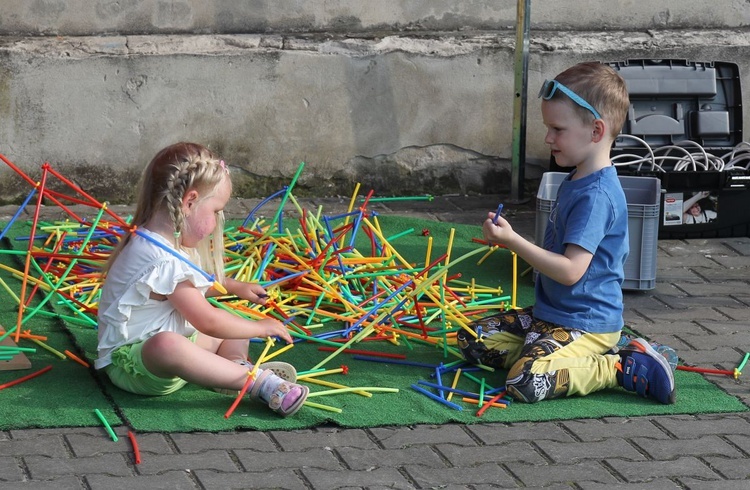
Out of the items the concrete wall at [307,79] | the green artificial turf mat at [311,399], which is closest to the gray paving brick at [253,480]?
the green artificial turf mat at [311,399]

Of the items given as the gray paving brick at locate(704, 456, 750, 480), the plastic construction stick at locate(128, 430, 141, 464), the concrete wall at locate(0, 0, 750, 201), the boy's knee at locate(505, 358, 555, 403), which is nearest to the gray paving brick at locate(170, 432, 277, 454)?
the plastic construction stick at locate(128, 430, 141, 464)

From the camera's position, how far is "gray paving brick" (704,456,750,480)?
128 inches

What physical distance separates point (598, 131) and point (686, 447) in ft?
3.74

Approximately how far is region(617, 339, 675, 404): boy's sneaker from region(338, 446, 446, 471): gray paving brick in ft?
2.92

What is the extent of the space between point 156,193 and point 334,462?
1115mm

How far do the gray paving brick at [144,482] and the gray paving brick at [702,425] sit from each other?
5.12 feet

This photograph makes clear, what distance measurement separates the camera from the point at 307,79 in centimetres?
671

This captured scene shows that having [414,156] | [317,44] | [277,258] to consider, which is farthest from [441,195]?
[277,258]

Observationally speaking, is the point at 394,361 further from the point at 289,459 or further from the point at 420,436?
the point at 289,459

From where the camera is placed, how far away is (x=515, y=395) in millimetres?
3809

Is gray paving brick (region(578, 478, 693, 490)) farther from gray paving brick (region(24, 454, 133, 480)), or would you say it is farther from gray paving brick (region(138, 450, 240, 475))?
gray paving brick (region(24, 454, 133, 480))

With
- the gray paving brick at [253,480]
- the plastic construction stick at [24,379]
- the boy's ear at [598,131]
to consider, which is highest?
the boy's ear at [598,131]

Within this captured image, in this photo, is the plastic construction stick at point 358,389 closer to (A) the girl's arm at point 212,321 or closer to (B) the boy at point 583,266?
(A) the girl's arm at point 212,321

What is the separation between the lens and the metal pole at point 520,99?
21.4 ft
